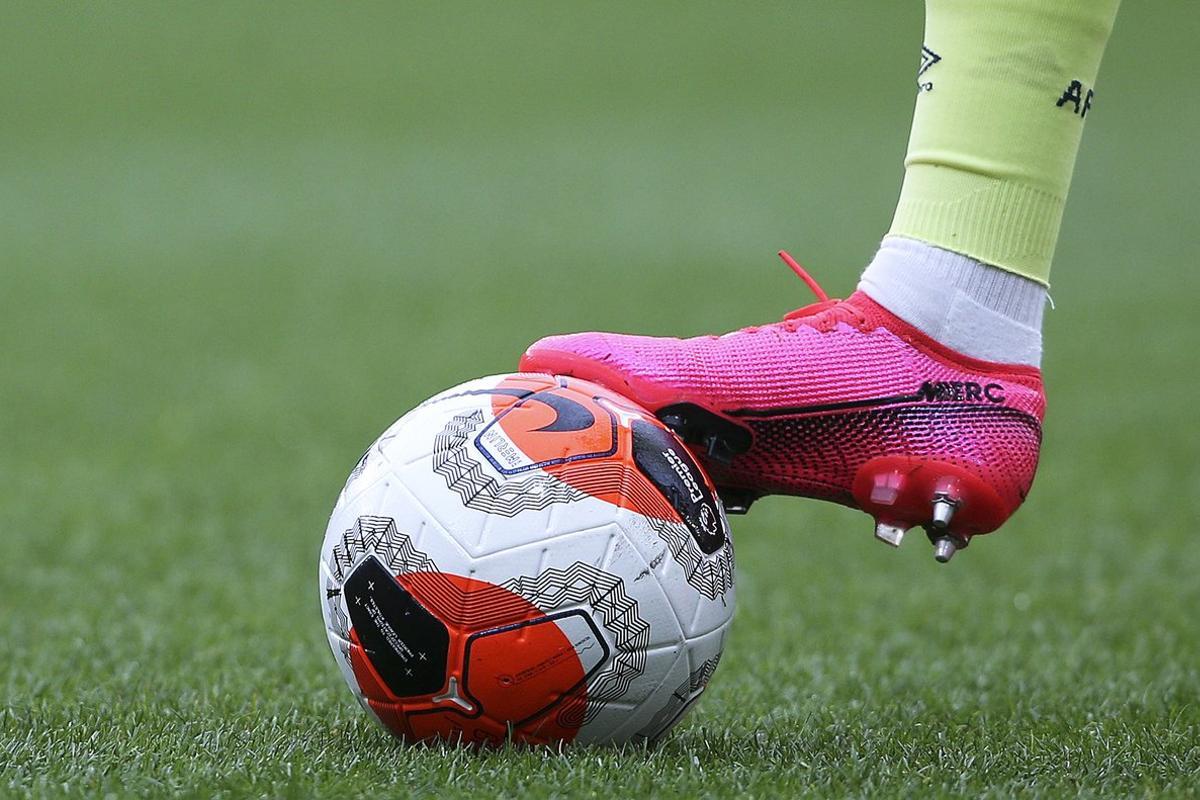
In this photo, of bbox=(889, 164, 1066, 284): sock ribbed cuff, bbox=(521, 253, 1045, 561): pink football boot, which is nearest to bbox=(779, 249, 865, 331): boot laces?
bbox=(521, 253, 1045, 561): pink football boot

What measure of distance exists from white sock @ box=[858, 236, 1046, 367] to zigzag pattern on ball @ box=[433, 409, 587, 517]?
767 mm

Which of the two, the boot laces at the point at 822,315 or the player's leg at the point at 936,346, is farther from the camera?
the boot laces at the point at 822,315

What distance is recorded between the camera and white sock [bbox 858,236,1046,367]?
279 centimetres

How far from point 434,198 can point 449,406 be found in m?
14.3

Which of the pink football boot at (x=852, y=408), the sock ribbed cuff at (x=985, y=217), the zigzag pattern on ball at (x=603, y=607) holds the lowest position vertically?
the zigzag pattern on ball at (x=603, y=607)

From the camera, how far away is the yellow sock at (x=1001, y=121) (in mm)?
2676

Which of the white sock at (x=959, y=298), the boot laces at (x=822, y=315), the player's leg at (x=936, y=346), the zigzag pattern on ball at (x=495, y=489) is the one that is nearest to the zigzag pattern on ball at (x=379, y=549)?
the zigzag pattern on ball at (x=495, y=489)

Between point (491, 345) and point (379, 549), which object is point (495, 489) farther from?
point (491, 345)

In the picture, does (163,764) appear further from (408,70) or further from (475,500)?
(408,70)

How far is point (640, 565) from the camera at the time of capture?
2.47 meters

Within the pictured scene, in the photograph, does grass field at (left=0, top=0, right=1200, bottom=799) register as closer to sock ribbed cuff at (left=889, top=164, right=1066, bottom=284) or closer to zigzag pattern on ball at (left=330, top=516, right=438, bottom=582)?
zigzag pattern on ball at (left=330, top=516, right=438, bottom=582)

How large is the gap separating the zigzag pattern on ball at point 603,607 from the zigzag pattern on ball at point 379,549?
16 centimetres

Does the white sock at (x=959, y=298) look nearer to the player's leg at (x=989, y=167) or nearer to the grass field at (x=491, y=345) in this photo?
the player's leg at (x=989, y=167)

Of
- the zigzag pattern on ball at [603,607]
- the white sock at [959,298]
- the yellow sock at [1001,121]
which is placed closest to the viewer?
the zigzag pattern on ball at [603,607]
